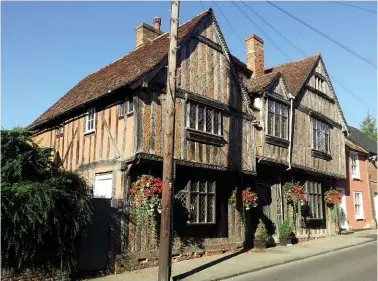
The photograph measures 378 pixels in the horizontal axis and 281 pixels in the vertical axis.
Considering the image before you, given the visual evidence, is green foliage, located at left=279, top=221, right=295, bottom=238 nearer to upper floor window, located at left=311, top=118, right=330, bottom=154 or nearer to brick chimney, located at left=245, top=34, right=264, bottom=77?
upper floor window, located at left=311, top=118, right=330, bottom=154

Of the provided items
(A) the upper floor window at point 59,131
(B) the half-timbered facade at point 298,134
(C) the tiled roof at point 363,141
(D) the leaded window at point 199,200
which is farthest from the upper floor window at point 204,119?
(C) the tiled roof at point 363,141

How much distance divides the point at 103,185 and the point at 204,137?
12.1 feet

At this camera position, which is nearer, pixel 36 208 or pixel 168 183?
pixel 36 208

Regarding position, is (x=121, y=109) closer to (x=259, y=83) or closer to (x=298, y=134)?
(x=259, y=83)

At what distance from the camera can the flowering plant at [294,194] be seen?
1772 centimetres

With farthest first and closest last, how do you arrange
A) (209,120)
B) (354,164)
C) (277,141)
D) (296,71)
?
1. (354,164)
2. (296,71)
3. (277,141)
4. (209,120)

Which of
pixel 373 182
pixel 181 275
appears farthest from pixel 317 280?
pixel 373 182

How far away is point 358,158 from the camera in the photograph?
25922 millimetres

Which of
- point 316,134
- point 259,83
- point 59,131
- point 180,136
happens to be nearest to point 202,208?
point 180,136

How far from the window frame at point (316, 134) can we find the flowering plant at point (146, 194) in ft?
35.6

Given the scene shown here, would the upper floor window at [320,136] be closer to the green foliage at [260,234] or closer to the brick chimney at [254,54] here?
the brick chimney at [254,54]

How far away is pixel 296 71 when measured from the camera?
20750 millimetres

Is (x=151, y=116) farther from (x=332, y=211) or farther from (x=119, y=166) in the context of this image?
(x=332, y=211)

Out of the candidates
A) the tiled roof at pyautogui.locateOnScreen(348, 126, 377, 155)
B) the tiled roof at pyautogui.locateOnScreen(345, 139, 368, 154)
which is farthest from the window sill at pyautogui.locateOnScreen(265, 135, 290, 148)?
the tiled roof at pyautogui.locateOnScreen(348, 126, 377, 155)
